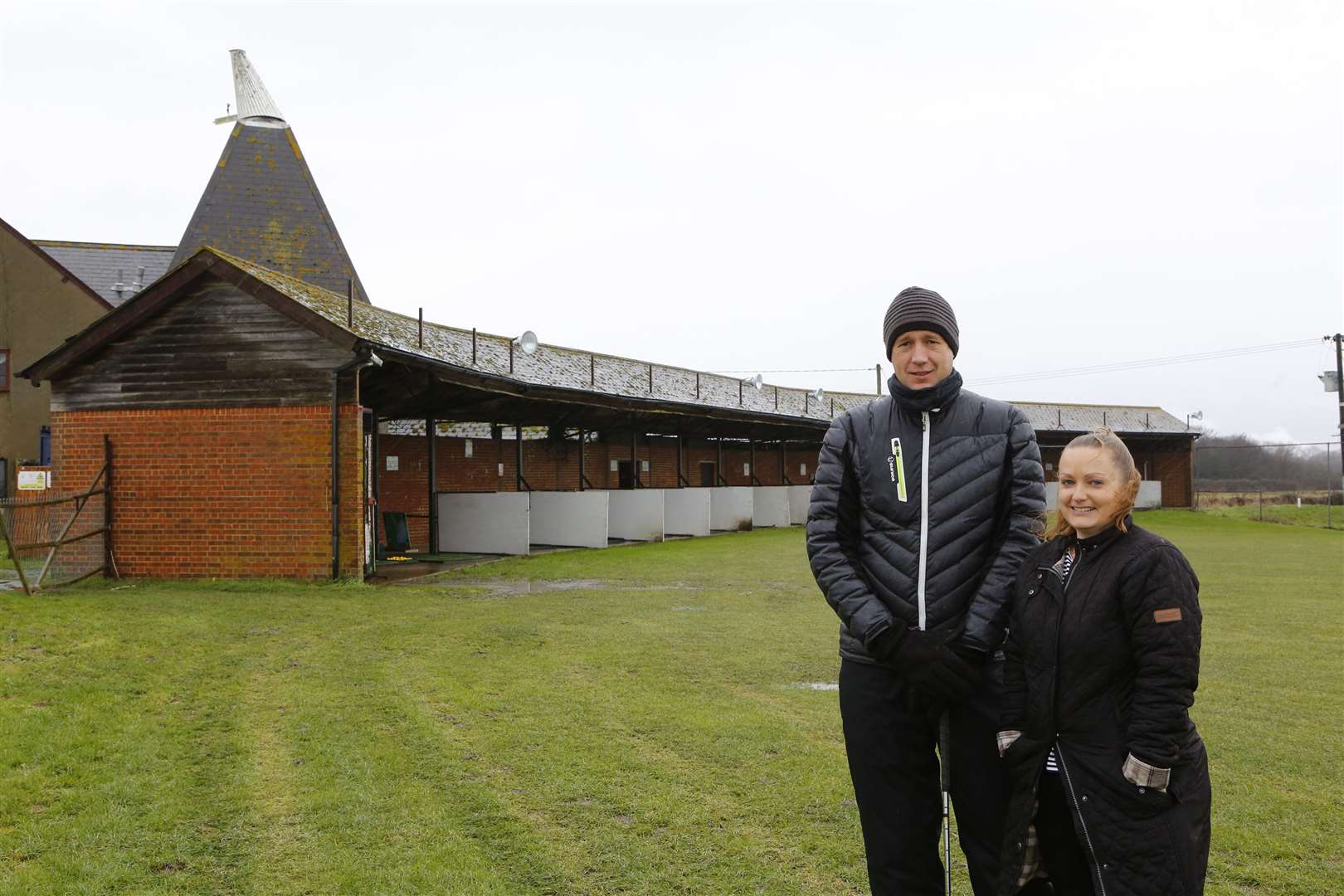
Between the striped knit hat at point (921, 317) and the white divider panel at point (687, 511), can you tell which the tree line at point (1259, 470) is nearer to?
the white divider panel at point (687, 511)

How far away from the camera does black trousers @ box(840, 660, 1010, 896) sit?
8.33ft

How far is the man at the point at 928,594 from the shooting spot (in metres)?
2.54

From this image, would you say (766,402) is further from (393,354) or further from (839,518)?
(839,518)

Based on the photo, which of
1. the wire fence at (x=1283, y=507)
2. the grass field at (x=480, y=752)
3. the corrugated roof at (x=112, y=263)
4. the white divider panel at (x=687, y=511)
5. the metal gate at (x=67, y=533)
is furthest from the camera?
the wire fence at (x=1283, y=507)

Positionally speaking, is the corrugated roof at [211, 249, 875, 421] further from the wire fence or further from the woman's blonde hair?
the wire fence

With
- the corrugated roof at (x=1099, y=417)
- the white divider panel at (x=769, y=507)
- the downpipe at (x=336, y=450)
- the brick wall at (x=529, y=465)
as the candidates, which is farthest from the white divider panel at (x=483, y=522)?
the corrugated roof at (x=1099, y=417)

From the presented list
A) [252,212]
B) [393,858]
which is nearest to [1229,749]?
[393,858]

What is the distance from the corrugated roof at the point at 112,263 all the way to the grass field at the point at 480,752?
21.0 metres

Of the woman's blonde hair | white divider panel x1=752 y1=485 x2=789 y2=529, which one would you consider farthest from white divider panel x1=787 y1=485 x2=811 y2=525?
the woman's blonde hair

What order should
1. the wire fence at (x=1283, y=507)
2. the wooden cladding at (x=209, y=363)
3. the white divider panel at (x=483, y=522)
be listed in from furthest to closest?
the wire fence at (x=1283, y=507)
the white divider panel at (x=483, y=522)
the wooden cladding at (x=209, y=363)

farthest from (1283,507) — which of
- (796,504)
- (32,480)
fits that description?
(32,480)

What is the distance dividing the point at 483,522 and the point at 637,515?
510 centimetres

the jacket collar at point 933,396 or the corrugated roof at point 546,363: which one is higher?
the corrugated roof at point 546,363

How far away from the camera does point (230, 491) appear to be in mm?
12438
